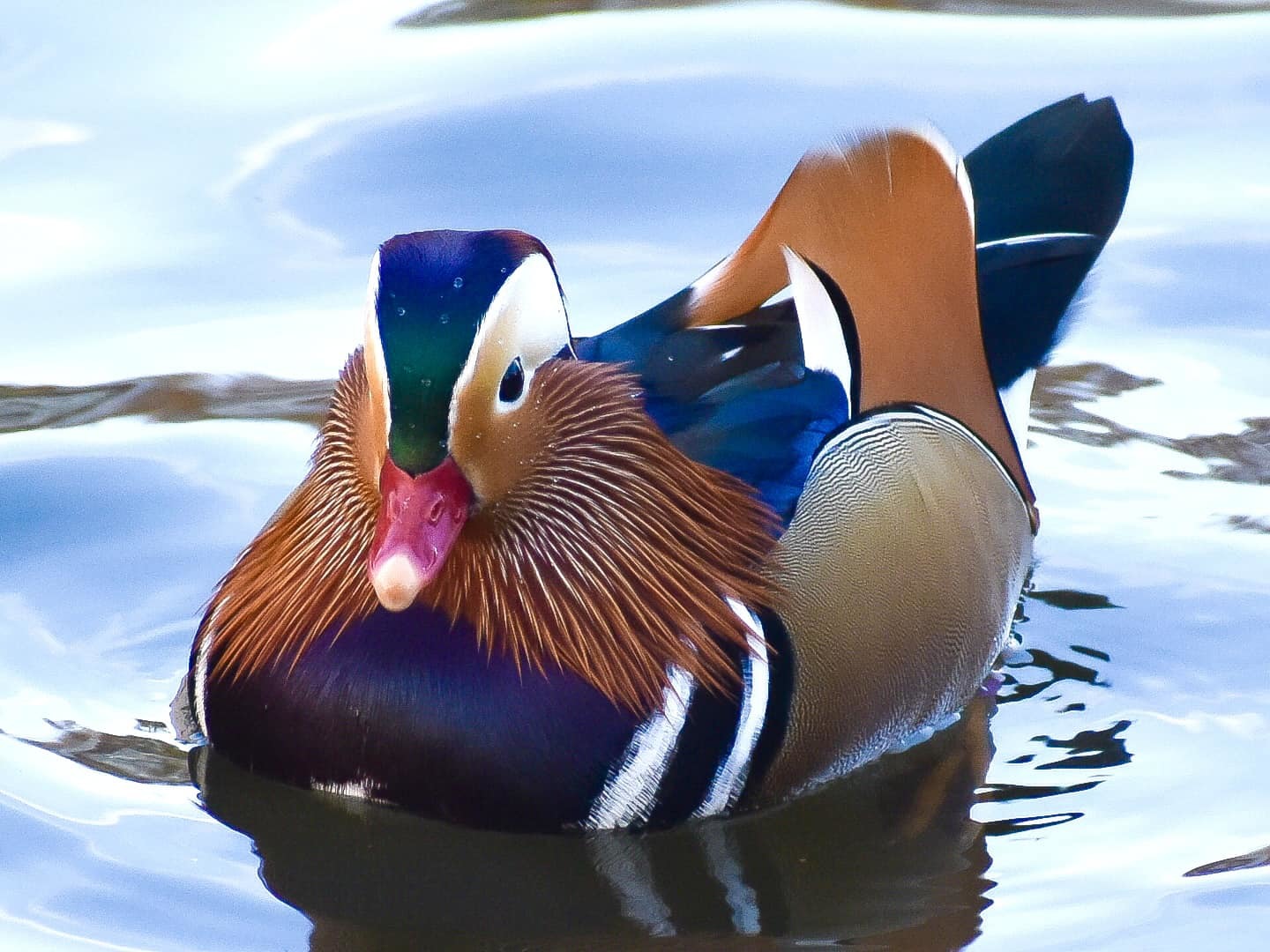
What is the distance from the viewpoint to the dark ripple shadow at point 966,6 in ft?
27.7

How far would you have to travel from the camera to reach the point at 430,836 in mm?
4066

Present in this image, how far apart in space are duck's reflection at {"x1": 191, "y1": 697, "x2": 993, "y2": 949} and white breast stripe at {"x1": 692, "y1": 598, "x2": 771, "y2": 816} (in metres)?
0.09

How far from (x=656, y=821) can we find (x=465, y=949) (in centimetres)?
44

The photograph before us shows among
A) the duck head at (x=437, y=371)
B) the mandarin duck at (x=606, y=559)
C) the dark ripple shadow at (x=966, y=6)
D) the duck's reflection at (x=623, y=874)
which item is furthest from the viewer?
the dark ripple shadow at (x=966, y=6)

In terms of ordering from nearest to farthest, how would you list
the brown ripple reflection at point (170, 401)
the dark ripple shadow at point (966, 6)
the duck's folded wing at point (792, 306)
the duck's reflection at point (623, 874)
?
the duck's reflection at point (623, 874)
the duck's folded wing at point (792, 306)
the brown ripple reflection at point (170, 401)
the dark ripple shadow at point (966, 6)

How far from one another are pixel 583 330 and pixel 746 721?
8.24 feet

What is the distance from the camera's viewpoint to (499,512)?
13.0ft

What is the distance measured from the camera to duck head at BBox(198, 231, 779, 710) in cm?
361

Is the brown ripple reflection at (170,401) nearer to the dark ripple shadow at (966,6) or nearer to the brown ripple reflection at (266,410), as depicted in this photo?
the brown ripple reflection at (266,410)

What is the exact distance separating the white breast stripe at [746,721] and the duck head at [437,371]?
0.60 meters

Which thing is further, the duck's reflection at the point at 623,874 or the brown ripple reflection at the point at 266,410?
the brown ripple reflection at the point at 266,410

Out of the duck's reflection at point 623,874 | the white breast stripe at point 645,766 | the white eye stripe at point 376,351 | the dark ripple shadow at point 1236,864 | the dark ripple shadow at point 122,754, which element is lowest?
the dark ripple shadow at point 1236,864

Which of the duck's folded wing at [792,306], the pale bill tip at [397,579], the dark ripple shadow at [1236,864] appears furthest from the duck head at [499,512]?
the dark ripple shadow at [1236,864]

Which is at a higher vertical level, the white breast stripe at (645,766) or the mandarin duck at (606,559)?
the mandarin duck at (606,559)
